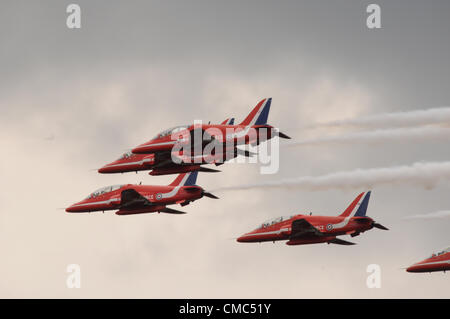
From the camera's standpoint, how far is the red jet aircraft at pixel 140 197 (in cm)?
10981

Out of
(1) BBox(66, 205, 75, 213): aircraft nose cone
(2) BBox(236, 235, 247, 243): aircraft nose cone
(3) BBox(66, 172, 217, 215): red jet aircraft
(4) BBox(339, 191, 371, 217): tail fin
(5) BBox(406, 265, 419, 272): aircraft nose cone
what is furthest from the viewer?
(5) BBox(406, 265, 419, 272): aircraft nose cone

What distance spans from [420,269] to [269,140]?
21040 millimetres

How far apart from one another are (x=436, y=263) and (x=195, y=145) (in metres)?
23.8

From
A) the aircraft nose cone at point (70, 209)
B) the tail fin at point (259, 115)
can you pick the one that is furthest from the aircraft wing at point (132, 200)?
the tail fin at point (259, 115)

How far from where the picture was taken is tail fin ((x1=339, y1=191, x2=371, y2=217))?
11119cm

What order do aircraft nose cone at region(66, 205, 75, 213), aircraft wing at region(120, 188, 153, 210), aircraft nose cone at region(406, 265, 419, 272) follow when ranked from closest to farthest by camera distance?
aircraft wing at region(120, 188, 153, 210) < aircraft nose cone at region(66, 205, 75, 213) < aircraft nose cone at region(406, 265, 419, 272)

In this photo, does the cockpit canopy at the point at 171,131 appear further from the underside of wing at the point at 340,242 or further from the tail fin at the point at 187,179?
the underside of wing at the point at 340,242

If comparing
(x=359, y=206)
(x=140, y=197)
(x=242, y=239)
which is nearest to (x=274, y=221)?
(x=242, y=239)

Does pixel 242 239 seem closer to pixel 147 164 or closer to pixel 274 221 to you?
pixel 274 221

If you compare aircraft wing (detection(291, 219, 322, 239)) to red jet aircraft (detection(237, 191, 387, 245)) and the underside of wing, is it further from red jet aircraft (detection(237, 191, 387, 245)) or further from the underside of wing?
the underside of wing

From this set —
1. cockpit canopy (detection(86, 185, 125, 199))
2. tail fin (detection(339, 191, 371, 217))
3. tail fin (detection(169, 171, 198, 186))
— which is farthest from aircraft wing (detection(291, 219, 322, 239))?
cockpit canopy (detection(86, 185, 125, 199))

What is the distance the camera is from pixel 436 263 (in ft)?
370

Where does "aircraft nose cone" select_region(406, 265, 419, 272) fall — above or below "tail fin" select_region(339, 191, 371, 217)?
below
